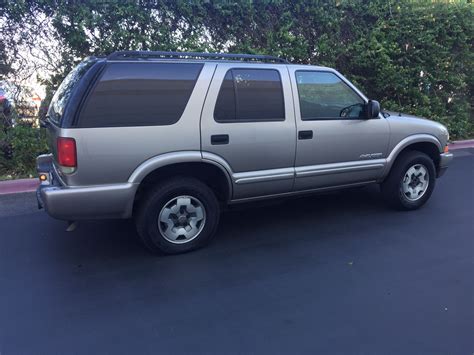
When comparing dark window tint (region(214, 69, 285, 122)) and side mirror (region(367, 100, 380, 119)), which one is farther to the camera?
side mirror (region(367, 100, 380, 119))

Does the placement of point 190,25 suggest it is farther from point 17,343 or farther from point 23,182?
point 17,343

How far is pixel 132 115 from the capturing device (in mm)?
3600

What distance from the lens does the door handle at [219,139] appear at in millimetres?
3918

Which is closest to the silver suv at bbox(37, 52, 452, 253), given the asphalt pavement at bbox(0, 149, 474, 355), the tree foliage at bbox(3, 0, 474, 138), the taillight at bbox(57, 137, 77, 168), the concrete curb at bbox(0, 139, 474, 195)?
the taillight at bbox(57, 137, 77, 168)

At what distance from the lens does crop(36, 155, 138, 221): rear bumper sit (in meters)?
3.47

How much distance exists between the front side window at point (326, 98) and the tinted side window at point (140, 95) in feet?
3.99

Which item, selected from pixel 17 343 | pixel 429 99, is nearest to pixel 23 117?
pixel 17 343

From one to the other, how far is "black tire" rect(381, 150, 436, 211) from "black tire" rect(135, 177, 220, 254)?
2.36 m

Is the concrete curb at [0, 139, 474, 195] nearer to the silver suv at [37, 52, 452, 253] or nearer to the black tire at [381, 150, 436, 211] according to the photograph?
the silver suv at [37, 52, 452, 253]

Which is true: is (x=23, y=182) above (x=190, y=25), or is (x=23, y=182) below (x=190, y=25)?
below

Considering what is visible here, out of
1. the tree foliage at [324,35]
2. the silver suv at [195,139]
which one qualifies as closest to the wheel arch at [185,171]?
the silver suv at [195,139]

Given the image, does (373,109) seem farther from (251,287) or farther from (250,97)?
(251,287)

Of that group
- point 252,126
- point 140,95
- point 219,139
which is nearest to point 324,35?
point 252,126

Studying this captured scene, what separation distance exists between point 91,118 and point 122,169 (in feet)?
1.64
